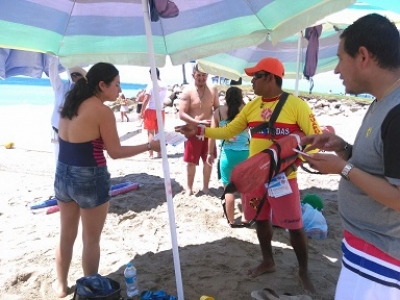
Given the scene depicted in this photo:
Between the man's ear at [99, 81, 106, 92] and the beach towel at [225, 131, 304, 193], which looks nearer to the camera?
the beach towel at [225, 131, 304, 193]

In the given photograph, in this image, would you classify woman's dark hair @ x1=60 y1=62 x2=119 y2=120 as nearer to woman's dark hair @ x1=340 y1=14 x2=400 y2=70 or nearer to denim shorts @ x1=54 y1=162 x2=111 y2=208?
denim shorts @ x1=54 y1=162 x2=111 y2=208

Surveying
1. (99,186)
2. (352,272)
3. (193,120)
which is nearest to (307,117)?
(352,272)

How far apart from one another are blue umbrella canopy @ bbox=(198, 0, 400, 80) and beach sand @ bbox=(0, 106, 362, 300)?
6.69 ft

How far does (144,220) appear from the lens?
4.68m

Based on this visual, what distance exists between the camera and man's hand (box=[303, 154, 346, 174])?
149cm

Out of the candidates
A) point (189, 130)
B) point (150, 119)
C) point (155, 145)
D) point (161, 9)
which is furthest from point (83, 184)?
point (150, 119)

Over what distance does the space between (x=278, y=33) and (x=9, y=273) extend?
3.37 meters

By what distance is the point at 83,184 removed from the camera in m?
2.67

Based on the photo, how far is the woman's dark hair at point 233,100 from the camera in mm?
4480

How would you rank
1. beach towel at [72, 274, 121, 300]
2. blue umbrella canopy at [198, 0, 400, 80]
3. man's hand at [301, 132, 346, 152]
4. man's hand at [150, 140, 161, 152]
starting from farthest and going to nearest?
1. blue umbrella canopy at [198, 0, 400, 80]
2. man's hand at [150, 140, 161, 152]
3. beach towel at [72, 274, 121, 300]
4. man's hand at [301, 132, 346, 152]

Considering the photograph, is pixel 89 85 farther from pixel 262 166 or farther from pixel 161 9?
pixel 262 166

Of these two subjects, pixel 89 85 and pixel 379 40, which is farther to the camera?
pixel 89 85

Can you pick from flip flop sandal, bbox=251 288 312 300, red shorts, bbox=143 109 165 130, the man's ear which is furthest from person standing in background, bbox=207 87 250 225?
red shorts, bbox=143 109 165 130

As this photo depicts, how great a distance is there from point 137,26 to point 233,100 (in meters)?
1.57
